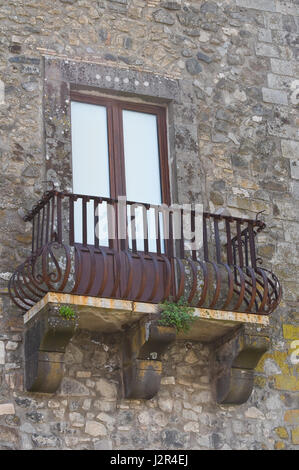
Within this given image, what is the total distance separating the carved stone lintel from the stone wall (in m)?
0.13

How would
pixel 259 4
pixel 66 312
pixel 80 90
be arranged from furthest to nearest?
pixel 259 4 → pixel 80 90 → pixel 66 312

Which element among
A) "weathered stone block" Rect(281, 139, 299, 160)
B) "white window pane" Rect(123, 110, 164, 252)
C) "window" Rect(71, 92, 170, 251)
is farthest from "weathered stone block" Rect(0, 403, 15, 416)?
"weathered stone block" Rect(281, 139, 299, 160)

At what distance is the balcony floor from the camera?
8376mm

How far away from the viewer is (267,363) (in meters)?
9.53

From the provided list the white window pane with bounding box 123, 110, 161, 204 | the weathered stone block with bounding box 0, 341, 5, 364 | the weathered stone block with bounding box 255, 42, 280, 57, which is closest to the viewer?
the weathered stone block with bounding box 0, 341, 5, 364

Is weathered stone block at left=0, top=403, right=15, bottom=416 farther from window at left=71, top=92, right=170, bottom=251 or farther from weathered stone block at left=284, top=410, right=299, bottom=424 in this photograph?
weathered stone block at left=284, top=410, right=299, bottom=424

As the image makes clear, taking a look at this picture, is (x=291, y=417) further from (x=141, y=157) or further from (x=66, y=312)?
(x=141, y=157)

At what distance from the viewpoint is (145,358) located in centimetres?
878

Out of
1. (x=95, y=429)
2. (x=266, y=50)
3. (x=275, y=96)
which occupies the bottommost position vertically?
(x=95, y=429)

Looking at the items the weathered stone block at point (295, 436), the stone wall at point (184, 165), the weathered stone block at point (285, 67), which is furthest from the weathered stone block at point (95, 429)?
the weathered stone block at point (285, 67)

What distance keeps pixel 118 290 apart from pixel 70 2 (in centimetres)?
298

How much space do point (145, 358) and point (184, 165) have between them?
201 centimetres

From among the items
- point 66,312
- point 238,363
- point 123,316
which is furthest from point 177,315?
point 66,312
